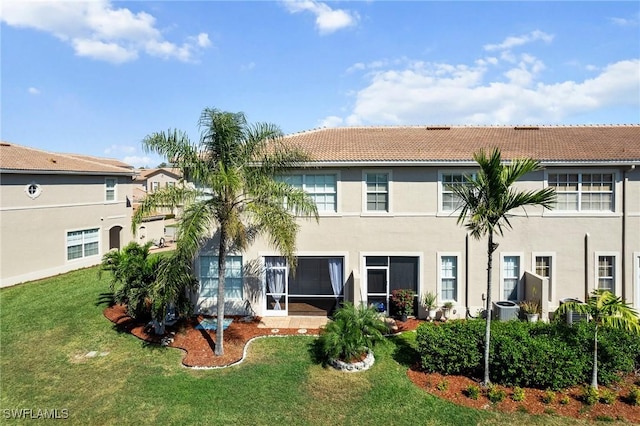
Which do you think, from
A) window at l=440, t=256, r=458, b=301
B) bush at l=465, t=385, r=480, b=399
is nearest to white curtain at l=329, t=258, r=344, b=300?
window at l=440, t=256, r=458, b=301

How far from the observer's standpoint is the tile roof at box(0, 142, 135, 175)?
1911 centimetres

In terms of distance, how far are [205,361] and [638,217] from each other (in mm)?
16425

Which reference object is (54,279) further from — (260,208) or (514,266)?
(514,266)

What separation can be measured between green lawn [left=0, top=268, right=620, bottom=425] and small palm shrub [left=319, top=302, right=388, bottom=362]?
56 cm

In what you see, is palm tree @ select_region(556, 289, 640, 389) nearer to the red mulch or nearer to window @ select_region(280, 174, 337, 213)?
the red mulch

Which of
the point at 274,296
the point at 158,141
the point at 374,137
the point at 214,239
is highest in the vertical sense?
the point at 374,137

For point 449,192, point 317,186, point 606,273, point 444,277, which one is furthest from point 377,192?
point 606,273

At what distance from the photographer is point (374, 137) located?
17188 millimetres

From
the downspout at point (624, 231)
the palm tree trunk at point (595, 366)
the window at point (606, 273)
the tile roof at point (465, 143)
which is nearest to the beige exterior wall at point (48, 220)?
the tile roof at point (465, 143)

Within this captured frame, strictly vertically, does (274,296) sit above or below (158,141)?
below

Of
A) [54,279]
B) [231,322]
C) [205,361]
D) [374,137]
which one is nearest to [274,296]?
[231,322]

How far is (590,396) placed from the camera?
8523 mm

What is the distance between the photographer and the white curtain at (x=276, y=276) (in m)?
14.4

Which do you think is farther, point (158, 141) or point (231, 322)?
point (231, 322)
